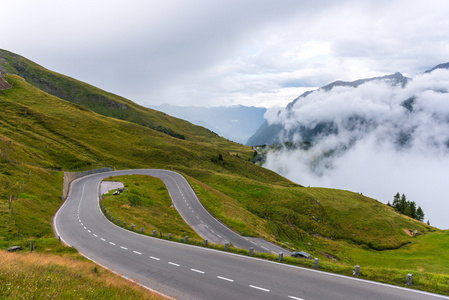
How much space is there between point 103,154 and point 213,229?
2658 inches

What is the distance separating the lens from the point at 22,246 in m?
21.3

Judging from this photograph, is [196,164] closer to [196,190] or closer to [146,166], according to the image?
[146,166]

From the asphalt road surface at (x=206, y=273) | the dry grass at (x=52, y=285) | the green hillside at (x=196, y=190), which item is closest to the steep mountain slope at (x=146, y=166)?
the green hillside at (x=196, y=190)

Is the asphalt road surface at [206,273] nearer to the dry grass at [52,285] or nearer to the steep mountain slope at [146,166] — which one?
the dry grass at [52,285]

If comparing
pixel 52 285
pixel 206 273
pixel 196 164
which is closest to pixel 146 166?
pixel 196 164

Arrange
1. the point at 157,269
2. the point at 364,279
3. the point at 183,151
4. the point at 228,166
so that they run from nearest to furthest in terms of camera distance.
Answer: the point at 364,279
the point at 157,269
the point at 183,151
the point at 228,166

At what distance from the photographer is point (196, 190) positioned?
59656 mm

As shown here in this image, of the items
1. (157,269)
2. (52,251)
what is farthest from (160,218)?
(157,269)

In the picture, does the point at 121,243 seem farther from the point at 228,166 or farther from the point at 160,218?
the point at 228,166

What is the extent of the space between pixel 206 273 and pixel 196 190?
42.9 m

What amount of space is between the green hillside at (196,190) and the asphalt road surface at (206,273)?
224 inches

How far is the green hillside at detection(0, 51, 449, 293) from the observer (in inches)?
1453

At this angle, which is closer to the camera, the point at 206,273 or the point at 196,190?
the point at 206,273

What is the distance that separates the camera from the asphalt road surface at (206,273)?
14.1 m
